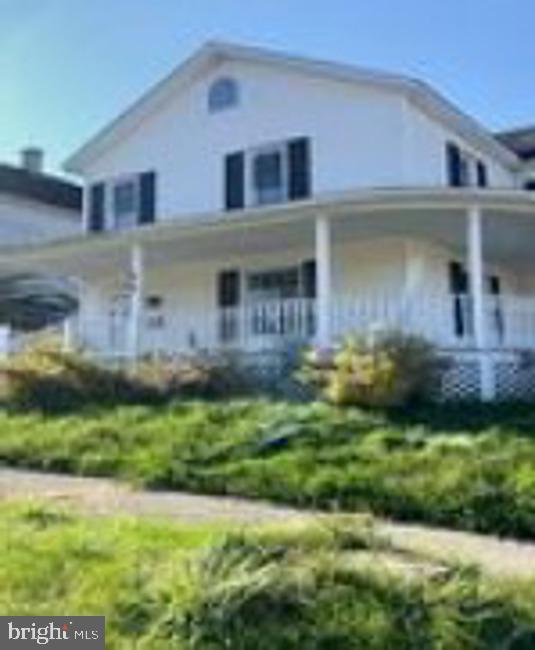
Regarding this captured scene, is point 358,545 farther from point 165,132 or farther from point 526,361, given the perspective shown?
point 165,132

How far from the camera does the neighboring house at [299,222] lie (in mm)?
20328

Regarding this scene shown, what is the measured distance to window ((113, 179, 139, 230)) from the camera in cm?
2792

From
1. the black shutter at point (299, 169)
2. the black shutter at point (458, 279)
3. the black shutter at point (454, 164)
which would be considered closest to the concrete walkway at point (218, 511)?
the black shutter at point (299, 169)

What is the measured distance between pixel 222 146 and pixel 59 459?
12.2 m

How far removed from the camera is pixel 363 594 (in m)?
7.84

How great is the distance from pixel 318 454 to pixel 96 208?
15528mm

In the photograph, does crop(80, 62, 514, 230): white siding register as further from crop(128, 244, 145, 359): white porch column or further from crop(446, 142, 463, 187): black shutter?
crop(128, 244, 145, 359): white porch column

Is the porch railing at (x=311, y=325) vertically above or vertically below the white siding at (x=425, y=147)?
below

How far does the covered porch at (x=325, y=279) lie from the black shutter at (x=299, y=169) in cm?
114

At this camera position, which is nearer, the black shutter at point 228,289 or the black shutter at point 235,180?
the black shutter at point 235,180

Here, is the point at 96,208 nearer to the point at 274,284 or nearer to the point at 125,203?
the point at 125,203

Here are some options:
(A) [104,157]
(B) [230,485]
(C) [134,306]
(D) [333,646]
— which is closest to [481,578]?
(D) [333,646]

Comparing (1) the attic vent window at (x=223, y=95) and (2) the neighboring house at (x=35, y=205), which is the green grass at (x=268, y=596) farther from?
(2) the neighboring house at (x=35, y=205)

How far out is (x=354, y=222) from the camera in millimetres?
21922
